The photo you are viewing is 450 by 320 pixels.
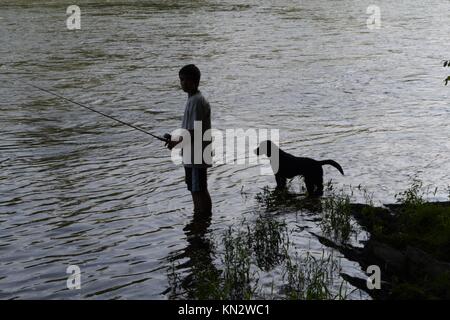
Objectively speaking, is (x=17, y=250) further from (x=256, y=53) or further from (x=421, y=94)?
(x=256, y=53)

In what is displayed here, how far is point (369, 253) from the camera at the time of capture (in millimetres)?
7660

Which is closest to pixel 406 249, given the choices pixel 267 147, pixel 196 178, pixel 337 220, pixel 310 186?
pixel 337 220

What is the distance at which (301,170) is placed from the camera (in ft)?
32.4

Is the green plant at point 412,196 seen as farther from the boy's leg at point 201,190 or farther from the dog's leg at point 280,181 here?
the boy's leg at point 201,190

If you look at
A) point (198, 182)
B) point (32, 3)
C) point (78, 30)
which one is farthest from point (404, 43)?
point (32, 3)

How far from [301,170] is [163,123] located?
671cm

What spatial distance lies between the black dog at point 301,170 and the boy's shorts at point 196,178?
1828mm

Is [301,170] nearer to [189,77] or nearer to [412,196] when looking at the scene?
[412,196]

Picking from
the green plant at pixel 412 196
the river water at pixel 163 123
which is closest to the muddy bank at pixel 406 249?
the green plant at pixel 412 196

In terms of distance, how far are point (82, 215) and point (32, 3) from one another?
39294 millimetres

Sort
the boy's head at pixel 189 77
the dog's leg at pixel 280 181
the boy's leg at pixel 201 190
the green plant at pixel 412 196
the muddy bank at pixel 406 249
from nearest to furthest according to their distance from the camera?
1. the muddy bank at pixel 406 249
2. the boy's head at pixel 189 77
3. the boy's leg at pixel 201 190
4. the green plant at pixel 412 196
5. the dog's leg at pixel 280 181

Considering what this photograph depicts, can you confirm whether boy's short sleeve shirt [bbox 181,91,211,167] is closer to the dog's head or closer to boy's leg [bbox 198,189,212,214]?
boy's leg [bbox 198,189,212,214]

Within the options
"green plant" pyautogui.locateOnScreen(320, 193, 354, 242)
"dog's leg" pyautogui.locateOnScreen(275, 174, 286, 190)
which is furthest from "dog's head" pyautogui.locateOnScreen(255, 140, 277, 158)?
Result: "green plant" pyautogui.locateOnScreen(320, 193, 354, 242)

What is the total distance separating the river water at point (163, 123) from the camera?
27.3 feet
